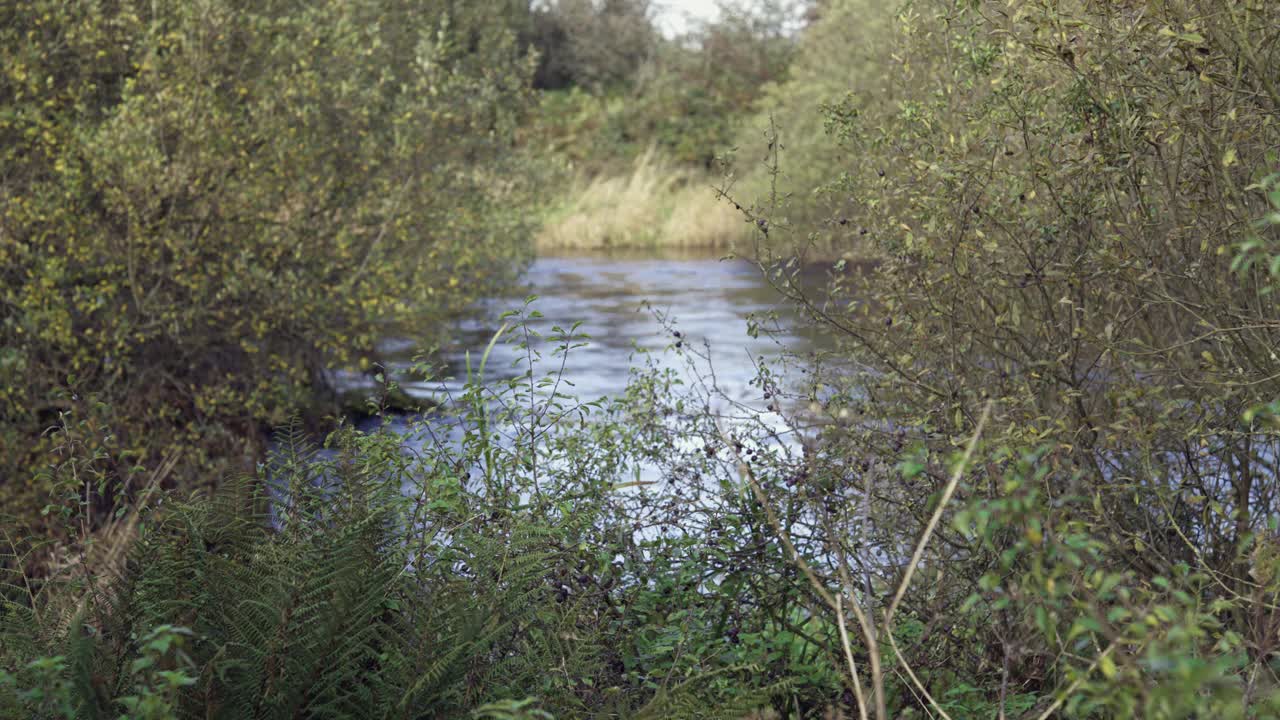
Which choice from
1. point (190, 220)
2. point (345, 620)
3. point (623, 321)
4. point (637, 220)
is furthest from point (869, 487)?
point (637, 220)

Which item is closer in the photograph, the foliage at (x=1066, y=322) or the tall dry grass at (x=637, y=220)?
the foliage at (x=1066, y=322)

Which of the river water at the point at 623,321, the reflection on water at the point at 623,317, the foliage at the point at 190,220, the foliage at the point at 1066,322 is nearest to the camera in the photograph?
the foliage at the point at 1066,322

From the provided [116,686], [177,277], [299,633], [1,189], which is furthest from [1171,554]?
[1,189]

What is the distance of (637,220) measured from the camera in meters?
31.3

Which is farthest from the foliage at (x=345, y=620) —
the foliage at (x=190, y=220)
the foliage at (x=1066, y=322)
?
the foliage at (x=190, y=220)

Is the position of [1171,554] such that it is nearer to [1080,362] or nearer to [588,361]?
[1080,362]

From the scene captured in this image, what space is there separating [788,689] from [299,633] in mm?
1664

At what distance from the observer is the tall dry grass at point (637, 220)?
30.6 m

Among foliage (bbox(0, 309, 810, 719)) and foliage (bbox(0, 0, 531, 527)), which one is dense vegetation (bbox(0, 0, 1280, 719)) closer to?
foliage (bbox(0, 309, 810, 719))

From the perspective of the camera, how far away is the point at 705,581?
4.80 metres

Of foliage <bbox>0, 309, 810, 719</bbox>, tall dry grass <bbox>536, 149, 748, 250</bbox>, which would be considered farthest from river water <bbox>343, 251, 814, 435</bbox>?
foliage <bbox>0, 309, 810, 719</bbox>

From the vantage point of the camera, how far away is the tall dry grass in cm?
3056

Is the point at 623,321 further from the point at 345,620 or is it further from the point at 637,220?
the point at 345,620

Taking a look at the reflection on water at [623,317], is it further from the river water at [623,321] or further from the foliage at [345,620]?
the foliage at [345,620]
